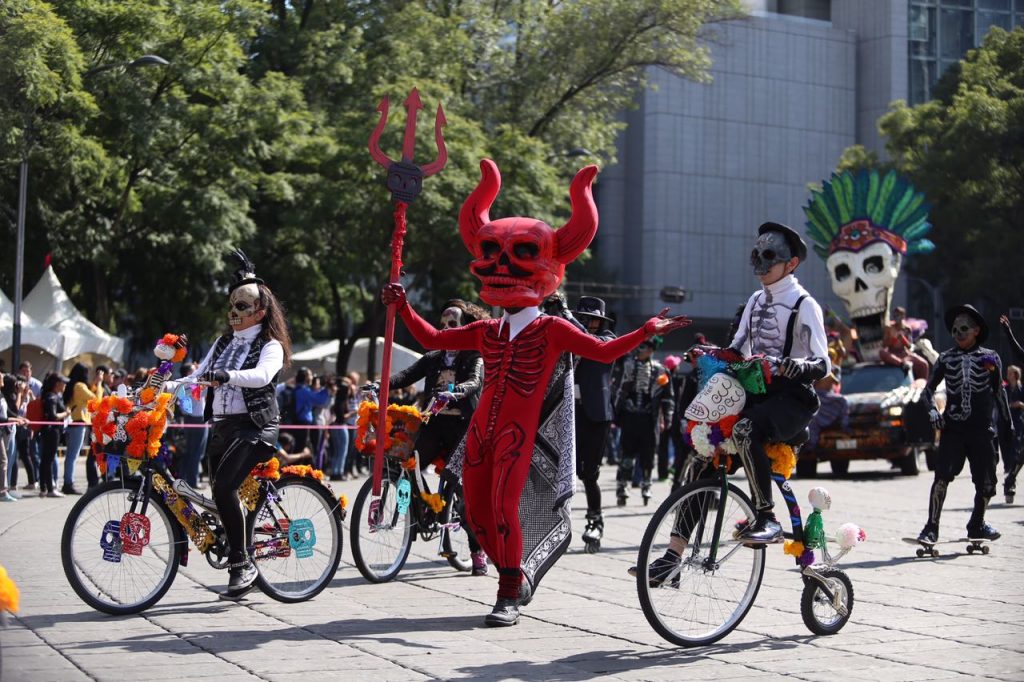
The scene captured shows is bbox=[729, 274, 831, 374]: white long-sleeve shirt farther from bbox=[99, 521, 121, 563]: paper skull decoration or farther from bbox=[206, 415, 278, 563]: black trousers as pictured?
bbox=[99, 521, 121, 563]: paper skull decoration

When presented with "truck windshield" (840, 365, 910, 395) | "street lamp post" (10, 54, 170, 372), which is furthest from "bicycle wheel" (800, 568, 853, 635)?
"street lamp post" (10, 54, 170, 372)

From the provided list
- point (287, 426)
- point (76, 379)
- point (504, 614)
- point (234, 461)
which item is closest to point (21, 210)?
point (76, 379)

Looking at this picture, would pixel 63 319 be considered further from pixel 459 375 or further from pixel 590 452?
pixel 459 375

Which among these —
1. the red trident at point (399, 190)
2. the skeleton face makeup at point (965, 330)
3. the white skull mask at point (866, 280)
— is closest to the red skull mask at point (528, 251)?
the red trident at point (399, 190)

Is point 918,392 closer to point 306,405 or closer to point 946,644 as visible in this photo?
point 306,405

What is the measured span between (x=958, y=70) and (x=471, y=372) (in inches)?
1765

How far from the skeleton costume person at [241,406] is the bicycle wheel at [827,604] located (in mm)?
2977

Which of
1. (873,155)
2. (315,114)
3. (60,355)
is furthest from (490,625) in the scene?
(873,155)

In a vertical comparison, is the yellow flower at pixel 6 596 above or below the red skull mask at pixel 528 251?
below

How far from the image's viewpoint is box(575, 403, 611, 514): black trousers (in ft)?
37.7

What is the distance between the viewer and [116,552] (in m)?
7.70

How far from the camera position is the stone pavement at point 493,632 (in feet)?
20.8

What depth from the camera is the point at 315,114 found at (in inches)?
1183

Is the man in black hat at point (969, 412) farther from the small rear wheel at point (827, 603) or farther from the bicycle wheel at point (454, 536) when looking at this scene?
the small rear wheel at point (827, 603)
